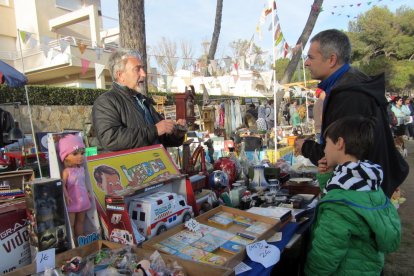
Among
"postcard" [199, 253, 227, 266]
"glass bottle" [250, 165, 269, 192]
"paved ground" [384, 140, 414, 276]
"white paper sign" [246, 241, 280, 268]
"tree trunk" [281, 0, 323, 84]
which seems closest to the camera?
"postcard" [199, 253, 227, 266]

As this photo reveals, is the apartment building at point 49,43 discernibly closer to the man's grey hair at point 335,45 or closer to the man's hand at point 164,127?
the man's hand at point 164,127

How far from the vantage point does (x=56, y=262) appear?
104 centimetres

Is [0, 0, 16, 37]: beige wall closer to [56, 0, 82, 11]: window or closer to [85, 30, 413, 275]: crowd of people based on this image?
[56, 0, 82, 11]: window

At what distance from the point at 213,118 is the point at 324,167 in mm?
9119

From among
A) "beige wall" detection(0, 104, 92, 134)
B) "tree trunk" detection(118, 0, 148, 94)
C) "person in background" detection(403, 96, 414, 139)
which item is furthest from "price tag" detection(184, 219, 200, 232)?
"person in background" detection(403, 96, 414, 139)

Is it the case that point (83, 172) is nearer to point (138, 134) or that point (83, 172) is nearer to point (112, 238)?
point (112, 238)

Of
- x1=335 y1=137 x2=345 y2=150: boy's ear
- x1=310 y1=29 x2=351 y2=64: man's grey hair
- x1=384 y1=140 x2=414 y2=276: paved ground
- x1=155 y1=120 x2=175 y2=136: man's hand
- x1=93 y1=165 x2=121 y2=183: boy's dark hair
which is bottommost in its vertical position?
x1=384 y1=140 x2=414 y2=276: paved ground

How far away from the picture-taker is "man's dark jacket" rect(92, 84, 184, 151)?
1.71 m

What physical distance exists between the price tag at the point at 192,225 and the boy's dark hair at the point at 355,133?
0.77 meters

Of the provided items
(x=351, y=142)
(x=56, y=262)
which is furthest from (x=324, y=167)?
(x=56, y=262)

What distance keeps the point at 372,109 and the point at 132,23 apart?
9.03 ft

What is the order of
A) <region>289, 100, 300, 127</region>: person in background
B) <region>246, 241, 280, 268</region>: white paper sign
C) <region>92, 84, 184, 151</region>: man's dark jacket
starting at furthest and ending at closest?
<region>289, 100, 300, 127</region>: person in background → <region>92, 84, 184, 151</region>: man's dark jacket → <region>246, 241, 280, 268</region>: white paper sign

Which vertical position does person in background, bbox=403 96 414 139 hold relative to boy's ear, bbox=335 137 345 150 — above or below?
below

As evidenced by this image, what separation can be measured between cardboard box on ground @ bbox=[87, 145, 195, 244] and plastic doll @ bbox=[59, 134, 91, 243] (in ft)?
0.24
